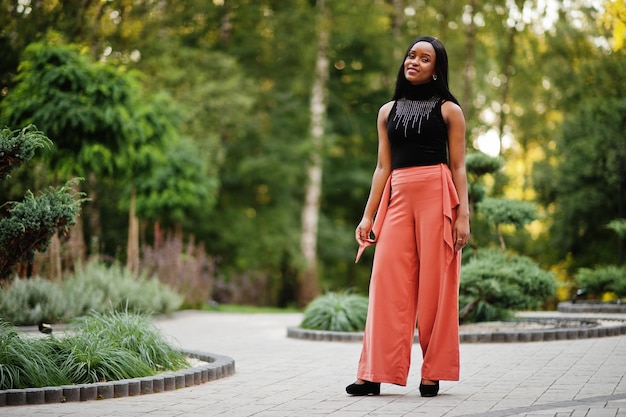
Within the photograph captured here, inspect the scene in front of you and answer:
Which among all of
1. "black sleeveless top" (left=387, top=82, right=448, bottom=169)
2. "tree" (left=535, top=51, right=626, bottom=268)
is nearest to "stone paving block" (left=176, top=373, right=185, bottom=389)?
"black sleeveless top" (left=387, top=82, right=448, bottom=169)

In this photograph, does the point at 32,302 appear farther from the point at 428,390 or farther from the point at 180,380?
the point at 428,390

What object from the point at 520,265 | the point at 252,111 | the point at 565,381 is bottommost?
the point at 565,381

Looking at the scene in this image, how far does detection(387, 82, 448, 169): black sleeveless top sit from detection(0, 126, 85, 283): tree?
98.9 inches

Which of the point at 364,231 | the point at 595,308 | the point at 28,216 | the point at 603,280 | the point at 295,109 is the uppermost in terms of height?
the point at 295,109

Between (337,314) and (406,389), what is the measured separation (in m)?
5.02

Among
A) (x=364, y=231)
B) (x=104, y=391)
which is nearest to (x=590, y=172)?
(x=364, y=231)

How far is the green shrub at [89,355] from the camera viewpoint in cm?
630

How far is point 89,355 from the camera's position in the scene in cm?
664

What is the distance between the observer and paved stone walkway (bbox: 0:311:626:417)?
5.54 m

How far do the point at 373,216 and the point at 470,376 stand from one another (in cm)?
164

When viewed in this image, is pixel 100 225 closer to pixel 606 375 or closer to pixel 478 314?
pixel 478 314

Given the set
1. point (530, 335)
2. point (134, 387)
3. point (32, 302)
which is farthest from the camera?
point (32, 302)

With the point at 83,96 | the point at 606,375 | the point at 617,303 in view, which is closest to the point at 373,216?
the point at 606,375

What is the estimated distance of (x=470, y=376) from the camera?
287 inches
